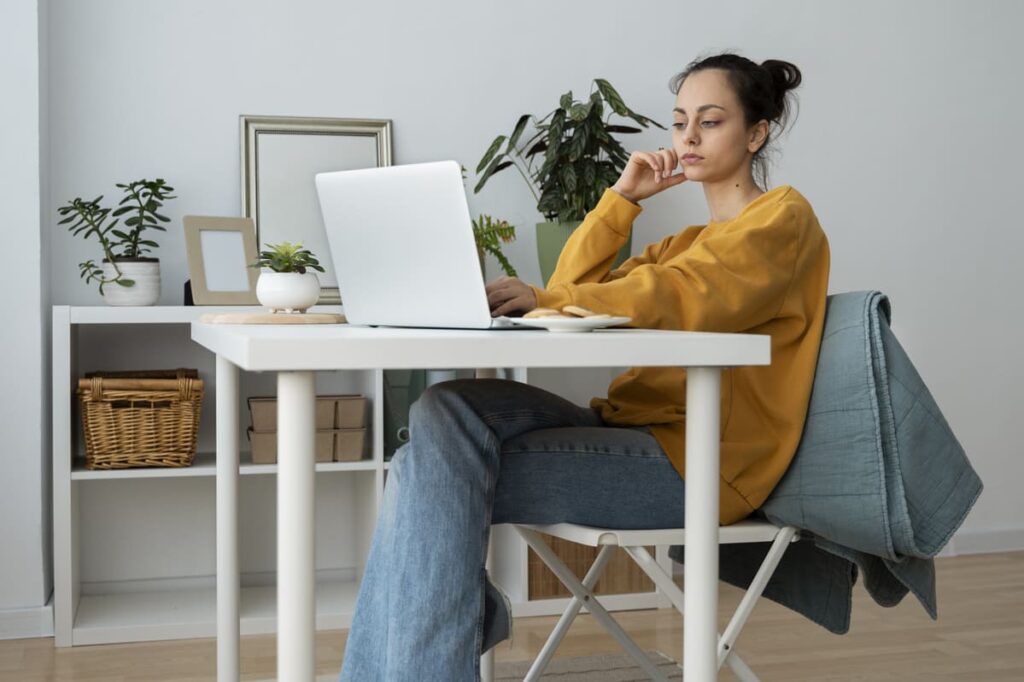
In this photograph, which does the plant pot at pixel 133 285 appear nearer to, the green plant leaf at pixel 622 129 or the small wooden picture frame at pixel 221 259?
the small wooden picture frame at pixel 221 259

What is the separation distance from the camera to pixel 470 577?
1.35 m

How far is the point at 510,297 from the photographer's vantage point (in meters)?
1.45

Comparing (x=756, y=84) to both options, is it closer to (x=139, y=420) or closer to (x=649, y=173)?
(x=649, y=173)

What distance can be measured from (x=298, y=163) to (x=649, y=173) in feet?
4.90

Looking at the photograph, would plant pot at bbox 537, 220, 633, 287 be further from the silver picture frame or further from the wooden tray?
the wooden tray

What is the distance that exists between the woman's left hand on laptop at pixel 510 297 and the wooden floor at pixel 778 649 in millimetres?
1345

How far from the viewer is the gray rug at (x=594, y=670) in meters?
2.40

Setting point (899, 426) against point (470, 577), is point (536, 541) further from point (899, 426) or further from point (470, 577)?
point (899, 426)

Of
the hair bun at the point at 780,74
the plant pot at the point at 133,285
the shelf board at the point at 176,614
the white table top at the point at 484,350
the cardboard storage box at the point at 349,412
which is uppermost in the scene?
the hair bun at the point at 780,74

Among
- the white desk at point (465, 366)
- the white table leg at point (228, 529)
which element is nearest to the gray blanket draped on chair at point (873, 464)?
the white desk at point (465, 366)

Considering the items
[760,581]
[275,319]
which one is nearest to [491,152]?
[275,319]

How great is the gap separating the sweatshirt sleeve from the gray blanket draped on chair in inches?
4.5

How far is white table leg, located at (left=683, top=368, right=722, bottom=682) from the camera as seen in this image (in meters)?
1.24

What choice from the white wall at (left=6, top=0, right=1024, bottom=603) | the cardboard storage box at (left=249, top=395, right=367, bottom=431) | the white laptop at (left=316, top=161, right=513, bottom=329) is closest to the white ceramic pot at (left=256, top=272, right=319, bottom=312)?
the white laptop at (left=316, top=161, right=513, bottom=329)
